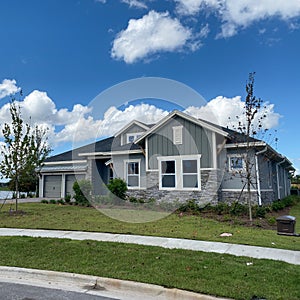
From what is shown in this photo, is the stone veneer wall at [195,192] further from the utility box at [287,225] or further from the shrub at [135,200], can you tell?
the utility box at [287,225]

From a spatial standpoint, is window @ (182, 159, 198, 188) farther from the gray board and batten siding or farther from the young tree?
the young tree

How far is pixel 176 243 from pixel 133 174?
11.7m

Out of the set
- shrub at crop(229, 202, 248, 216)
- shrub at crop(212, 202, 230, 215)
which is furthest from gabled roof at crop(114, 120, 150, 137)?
shrub at crop(229, 202, 248, 216)

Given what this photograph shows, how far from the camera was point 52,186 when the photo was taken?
81.4 feet

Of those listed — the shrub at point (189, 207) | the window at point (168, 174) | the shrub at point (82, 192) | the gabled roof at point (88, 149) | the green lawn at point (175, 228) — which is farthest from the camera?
the gabled roof at point (88, 149)

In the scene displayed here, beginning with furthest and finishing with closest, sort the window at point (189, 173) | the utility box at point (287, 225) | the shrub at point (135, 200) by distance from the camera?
the shrub at point (135, 200), the window at point (189, 173), the utility box at point (287, 225)

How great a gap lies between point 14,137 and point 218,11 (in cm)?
1113

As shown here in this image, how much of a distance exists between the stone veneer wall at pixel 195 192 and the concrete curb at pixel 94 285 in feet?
35.9

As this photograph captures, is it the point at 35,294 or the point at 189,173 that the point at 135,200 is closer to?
the point at 189,173

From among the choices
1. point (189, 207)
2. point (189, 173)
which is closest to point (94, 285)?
point (189, 207)

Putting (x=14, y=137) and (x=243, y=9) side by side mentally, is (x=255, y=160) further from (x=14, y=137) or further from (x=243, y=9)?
(x=14, y=137)

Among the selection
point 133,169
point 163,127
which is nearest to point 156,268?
point 163,127

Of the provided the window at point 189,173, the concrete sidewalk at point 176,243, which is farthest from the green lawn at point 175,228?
the window at point 189,173

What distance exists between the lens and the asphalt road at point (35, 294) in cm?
451
